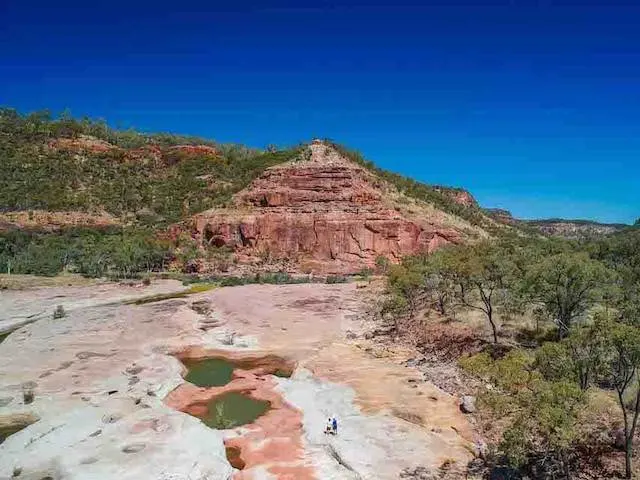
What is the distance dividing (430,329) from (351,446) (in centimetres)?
2332

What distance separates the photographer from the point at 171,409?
2827 centimetres

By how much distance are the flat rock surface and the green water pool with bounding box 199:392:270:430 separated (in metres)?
1.51

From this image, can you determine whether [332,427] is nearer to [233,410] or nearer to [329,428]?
[329,428]

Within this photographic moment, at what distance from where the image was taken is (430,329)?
45562 millimetres

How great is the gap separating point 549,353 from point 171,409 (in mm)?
18744

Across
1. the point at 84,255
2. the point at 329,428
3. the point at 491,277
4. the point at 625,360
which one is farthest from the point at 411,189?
the point at 625,360

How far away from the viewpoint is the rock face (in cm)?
9756

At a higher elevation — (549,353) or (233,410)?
(549,353)

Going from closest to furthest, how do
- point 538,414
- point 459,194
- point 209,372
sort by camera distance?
1. point 538,414
2. point 209,372
3. point 459,194

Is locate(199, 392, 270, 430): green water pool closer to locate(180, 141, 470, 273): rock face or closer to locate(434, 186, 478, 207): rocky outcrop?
locate(180, 141, 470, 273): rock face

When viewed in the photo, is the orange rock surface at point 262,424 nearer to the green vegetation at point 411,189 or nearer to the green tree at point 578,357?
the green tree at point 578,357

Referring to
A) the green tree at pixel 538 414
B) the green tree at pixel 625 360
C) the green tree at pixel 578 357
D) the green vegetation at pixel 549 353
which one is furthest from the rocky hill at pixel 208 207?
the green tree at pixel 625 360

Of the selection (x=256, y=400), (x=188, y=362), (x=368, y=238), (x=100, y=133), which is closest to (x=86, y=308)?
(x=188, y=362)

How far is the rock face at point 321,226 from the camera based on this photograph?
9756 centimetres
